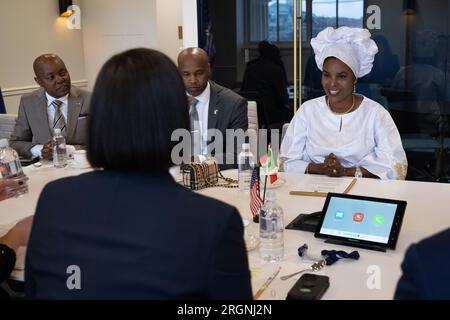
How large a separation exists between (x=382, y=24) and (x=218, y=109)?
1.74 meters

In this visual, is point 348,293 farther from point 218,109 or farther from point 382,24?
point 382,24

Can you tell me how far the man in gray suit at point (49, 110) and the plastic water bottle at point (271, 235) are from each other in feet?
6.65

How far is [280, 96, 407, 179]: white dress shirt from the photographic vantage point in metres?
2.77

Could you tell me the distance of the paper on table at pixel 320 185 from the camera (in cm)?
234

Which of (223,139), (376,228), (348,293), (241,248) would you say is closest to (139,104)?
(241,248)

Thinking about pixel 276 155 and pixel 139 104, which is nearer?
pixel 139 104

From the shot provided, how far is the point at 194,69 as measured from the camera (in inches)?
124

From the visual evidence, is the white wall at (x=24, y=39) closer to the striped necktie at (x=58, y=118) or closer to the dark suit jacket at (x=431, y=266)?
the striped necktie at (x=58, y=118)

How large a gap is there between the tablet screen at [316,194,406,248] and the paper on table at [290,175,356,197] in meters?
0.50

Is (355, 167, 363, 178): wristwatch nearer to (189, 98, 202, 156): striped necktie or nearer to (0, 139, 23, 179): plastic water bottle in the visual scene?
(189, 98, 202, 156): striped necktie

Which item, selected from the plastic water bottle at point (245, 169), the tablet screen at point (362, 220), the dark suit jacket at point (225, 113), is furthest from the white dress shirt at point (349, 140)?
the tablet screen at point (362, 220)

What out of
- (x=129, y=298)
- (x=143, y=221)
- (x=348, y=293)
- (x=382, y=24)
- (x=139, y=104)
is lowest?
(x=348, y=293)

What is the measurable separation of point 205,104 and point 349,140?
88 cm

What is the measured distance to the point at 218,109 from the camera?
10.5 feet
